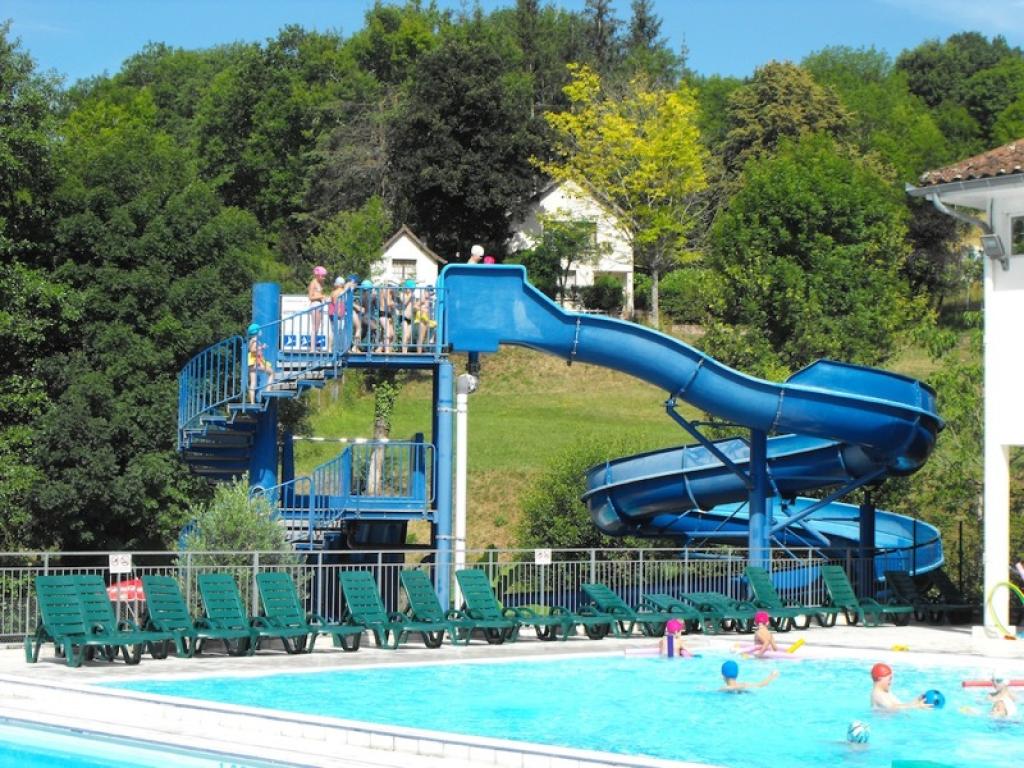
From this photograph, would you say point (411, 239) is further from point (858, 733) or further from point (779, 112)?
point (858, 733)

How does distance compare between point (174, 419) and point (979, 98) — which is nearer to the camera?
point (174, 419)

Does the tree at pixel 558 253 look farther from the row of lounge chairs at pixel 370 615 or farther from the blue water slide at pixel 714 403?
the row of lounge chairs at pixel 370 615

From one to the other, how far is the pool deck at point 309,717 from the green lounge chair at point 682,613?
26.6 inches

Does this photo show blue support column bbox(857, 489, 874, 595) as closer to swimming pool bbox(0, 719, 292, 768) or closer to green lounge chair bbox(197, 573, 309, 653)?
green lounge chair bbox(197, 573, 309, 653)

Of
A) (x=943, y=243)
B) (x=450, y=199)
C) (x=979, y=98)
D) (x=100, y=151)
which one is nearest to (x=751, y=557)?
(x=100, y=151)

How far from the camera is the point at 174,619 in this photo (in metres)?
19.7

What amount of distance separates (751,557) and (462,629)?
6659 millimetres

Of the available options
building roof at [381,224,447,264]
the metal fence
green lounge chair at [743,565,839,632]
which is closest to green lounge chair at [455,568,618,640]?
the metal fence

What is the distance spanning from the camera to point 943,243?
234 feet

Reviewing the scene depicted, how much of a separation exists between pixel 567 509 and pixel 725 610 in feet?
43.1

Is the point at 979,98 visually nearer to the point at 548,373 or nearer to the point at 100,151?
the point at 548,373

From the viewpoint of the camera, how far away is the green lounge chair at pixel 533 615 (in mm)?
22422

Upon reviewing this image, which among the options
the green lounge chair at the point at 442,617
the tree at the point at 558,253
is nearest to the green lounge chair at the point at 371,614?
the green lounge chair at the point at 442,617

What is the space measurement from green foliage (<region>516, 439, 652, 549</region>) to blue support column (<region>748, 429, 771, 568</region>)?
9524 millimetres
